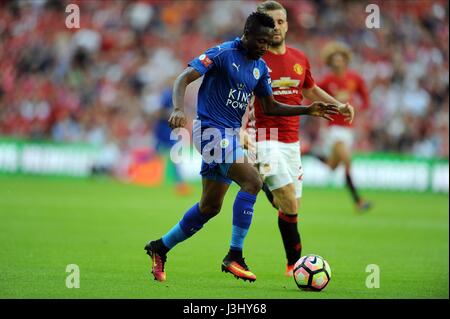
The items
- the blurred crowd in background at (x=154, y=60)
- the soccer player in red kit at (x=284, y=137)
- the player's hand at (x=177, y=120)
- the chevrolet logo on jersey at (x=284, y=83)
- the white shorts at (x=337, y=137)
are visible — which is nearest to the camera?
the player's hand at (x=177, y=120)

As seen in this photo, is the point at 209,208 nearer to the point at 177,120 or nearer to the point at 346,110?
the point at 177,120

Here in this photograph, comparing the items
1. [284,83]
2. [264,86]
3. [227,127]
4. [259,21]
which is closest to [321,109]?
[264,86]

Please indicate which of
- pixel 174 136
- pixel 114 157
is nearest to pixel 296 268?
pixel 174 136

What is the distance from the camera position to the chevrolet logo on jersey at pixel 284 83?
9039 mm

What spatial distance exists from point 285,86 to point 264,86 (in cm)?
79

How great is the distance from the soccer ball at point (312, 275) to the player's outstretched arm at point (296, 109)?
53.0 inches

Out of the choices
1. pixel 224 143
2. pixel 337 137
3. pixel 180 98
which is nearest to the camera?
pixel 180 98

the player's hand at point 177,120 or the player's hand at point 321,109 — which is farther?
the player's hand at point 321,109

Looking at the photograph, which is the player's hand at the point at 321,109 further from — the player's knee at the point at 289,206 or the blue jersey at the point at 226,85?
the player's knee at the point at 289,206

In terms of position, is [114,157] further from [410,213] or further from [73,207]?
[410,213]

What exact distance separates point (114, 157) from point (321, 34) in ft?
24.3

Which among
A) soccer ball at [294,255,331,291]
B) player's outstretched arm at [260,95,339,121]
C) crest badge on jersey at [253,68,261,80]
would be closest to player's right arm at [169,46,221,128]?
crest badge on jersey at [253,68,261,80]

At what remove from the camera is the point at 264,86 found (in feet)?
27.4

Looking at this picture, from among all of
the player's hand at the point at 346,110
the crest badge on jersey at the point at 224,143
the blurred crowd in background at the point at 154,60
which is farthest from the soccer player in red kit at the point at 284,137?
the blurred crowd in background at the point at 154,60
